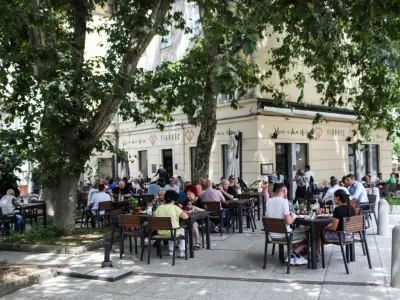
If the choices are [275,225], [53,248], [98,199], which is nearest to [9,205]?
[98,199]

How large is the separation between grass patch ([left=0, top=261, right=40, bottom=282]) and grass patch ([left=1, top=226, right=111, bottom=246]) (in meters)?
1.74

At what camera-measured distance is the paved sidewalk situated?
244 inches

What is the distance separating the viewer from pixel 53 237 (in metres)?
10.2

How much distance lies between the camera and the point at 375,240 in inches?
386

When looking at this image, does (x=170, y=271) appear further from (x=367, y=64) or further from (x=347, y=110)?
(x=347, y=110)

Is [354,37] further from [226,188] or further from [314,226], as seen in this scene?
[314,226]

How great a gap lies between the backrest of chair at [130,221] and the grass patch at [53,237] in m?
1.55

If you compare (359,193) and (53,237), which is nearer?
(53,237)

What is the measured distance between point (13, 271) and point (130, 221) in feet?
7.49

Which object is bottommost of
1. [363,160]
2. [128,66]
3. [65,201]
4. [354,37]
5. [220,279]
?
[220,279]

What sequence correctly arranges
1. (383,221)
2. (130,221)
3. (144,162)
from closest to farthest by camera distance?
(130,221), (383,221), (144,162)

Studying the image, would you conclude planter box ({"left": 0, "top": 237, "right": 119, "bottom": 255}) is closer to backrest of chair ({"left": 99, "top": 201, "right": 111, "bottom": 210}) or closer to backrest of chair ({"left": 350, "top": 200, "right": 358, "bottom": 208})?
backrest of chair ({"left": 99, "top": 201, "right": 111, "bottom": 210})

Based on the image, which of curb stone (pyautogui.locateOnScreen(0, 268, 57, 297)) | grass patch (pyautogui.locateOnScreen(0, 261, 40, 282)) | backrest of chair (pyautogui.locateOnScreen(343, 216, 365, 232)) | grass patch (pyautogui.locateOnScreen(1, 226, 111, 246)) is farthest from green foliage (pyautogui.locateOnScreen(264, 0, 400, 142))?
grass patch (pyautogui.locateOnScreen(0, 261, 40, 282))

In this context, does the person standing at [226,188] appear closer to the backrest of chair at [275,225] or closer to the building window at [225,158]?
the backrest of chair at [275,225]
